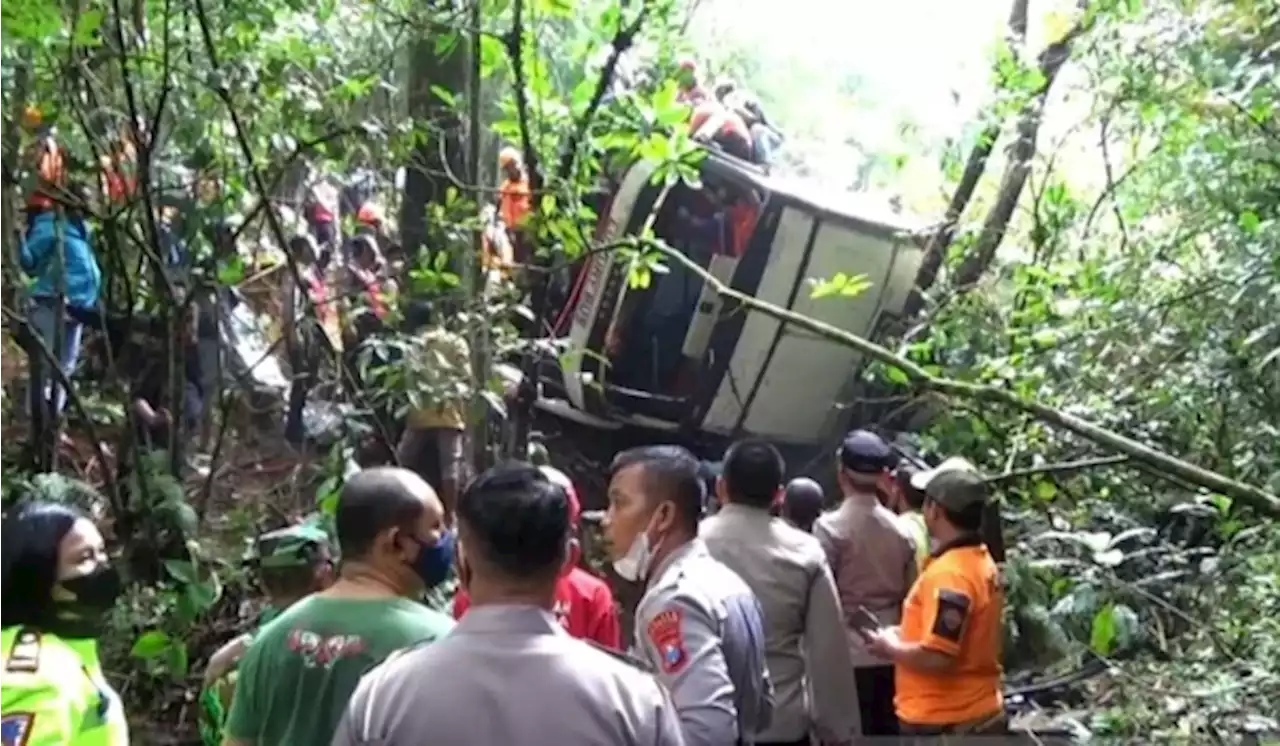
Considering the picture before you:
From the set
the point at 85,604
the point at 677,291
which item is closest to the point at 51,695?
the point at 85,604

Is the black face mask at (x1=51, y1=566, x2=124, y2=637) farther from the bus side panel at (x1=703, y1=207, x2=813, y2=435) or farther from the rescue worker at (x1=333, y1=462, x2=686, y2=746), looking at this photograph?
the bus side panel at (x1=703, y1=207, x2=813, y2=435)

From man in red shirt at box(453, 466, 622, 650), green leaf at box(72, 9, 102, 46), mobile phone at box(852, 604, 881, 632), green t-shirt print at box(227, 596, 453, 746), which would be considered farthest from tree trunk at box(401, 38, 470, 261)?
green t-shirt print at box(227, 596, 453, 746)

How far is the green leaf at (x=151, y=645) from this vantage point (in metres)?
4.76

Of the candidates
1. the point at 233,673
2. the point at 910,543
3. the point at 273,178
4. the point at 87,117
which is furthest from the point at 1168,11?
the point at 233,673

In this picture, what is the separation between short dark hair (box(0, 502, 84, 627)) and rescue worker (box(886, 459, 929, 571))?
348 centimetres

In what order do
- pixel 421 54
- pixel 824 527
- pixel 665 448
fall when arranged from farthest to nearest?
1. pixel 421 54
2. pixel 824 527
3. pixel 665 448

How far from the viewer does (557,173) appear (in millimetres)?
5457

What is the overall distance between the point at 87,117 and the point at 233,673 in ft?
9.70

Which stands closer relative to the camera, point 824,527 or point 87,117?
point 824,527

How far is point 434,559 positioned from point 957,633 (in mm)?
1814

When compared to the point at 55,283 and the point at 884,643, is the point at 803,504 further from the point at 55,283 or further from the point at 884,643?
the point at 55,283

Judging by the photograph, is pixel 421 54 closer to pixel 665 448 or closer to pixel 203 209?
pixel 203 209

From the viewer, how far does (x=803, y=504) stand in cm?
529

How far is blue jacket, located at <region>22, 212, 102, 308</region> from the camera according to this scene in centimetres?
609
